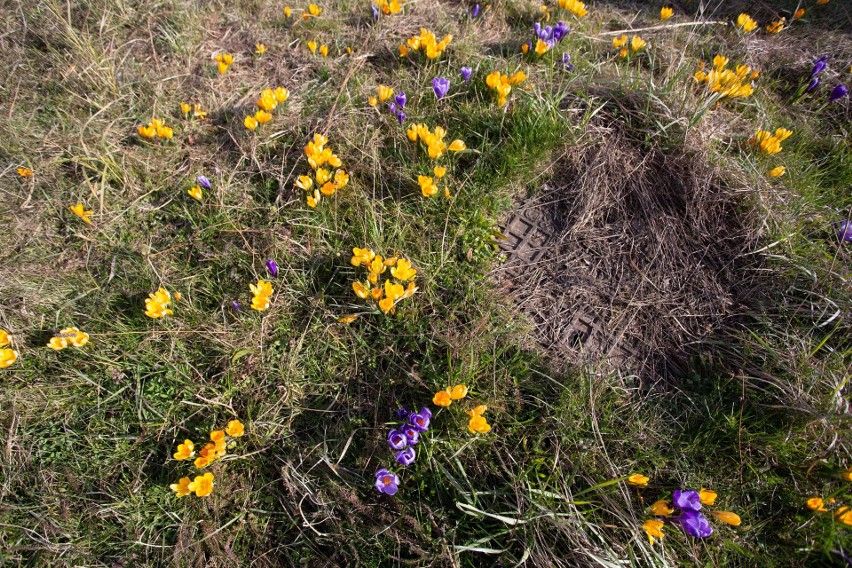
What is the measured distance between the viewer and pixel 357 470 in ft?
6.92

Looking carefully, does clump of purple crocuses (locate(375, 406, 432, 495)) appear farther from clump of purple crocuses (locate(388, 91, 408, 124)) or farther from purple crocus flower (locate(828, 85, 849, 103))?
purple crocus flower (locate(828, 85, 849, 103))

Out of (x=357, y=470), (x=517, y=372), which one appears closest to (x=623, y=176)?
(x=517, y=372)

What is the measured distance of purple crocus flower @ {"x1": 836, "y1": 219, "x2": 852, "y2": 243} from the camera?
2541 mm

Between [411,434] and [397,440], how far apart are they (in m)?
0.08

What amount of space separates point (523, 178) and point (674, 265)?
39.9 inches

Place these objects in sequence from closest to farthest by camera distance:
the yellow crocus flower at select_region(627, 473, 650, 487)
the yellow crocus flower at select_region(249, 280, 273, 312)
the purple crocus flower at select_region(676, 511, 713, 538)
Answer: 1. the purple crocus flower at select_region(676, 511, 713, 538)
2. the yellow crocus flower at select_region(627, 473, 650, 487)
3. the yellow crocus flower at select_region(249, 280, 273, 312)

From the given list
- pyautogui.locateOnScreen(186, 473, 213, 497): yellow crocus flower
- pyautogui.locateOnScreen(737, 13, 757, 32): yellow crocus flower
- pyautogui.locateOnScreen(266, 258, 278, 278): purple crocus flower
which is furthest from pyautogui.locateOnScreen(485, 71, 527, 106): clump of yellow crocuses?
pyautogui.locateOnScreen(186, 473, 213, 497): yellow crocus flower

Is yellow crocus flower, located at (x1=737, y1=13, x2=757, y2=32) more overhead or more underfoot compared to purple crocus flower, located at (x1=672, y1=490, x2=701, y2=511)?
more overhead

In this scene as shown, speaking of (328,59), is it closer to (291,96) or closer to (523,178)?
(291,96)

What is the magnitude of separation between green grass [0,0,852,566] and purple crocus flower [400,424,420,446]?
8 cm

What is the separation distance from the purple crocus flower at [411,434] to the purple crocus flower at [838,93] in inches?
141

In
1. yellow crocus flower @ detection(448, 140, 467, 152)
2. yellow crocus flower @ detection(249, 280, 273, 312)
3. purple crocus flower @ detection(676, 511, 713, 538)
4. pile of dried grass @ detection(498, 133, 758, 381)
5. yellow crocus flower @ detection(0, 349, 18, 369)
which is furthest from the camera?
yellow crocus flower @ detection(448, 140, 467, 152)

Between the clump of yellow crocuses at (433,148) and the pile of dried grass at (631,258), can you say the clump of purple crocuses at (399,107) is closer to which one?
the clump of yellow crocuses at (433,148)

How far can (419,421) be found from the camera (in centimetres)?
207
